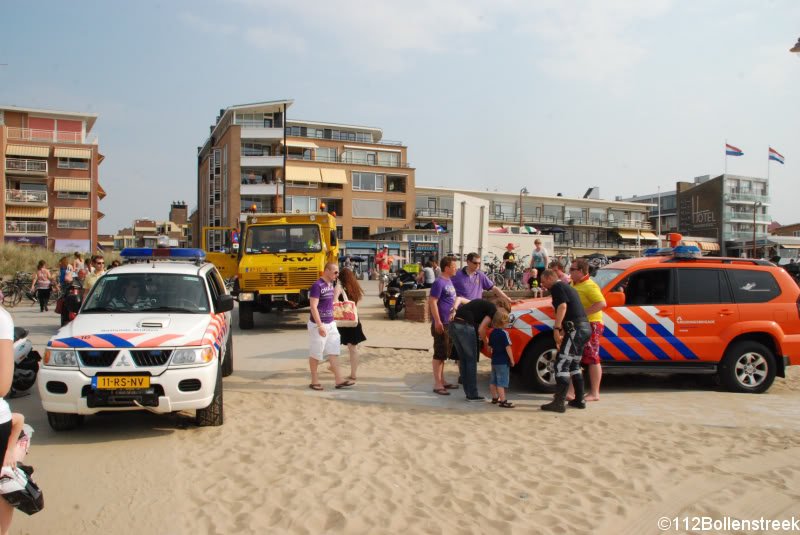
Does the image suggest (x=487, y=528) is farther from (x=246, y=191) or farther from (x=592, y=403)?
(x=246, y=191)

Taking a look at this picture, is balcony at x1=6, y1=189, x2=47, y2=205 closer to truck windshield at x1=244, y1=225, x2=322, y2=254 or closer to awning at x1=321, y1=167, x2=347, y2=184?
awning at x1=321, y1=167, x2=347, y2=184

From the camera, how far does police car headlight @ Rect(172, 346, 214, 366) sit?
19.2 ft

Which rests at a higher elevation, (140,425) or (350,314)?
(350,314)

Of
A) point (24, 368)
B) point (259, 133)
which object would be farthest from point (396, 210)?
point (24, 368)

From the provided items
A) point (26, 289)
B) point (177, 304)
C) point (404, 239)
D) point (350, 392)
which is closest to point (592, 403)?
point (350, 392)

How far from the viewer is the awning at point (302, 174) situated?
2376 inches

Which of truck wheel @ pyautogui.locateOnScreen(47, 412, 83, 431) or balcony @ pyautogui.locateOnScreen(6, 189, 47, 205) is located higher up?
balcony @ pyautogui.locateOnScreen(6, 189, 47, 205)

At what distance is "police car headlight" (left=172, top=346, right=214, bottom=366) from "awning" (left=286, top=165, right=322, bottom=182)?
55.7m

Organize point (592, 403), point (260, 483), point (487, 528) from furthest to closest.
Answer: point (592, 403)
point (260, 483)
point (487, 528)

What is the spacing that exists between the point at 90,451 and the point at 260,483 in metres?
→ 1.96

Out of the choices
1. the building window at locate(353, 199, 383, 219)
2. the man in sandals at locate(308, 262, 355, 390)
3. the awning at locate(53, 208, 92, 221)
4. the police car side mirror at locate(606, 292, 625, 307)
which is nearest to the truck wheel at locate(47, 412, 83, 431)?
the man in sandals at locate(308, 262, 355, 390)

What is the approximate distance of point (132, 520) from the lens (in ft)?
13.9

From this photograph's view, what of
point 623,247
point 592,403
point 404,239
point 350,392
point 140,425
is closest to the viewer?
point 140,425

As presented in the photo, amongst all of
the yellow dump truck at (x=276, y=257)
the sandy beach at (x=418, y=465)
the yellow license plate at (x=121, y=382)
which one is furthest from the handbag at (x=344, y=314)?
the yellow dump truck at (x=276, y=257)
